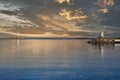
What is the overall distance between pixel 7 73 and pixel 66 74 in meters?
7.61

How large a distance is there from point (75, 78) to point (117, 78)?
194 inches

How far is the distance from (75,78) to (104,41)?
5261 inches

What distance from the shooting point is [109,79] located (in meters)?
37.1

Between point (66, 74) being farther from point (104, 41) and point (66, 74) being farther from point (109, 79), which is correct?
point (104, 41)

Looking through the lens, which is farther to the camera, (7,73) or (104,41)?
(104,41)

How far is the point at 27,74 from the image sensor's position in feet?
133

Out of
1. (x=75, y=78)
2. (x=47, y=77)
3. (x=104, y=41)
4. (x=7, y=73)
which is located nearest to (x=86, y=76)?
(x=75, y=78)

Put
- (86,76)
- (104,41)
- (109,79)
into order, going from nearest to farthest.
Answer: (109,79) < (86,76) < (104,41)

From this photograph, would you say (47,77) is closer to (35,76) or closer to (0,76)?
(35,76)

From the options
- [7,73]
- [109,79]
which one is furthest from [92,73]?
[7,73]

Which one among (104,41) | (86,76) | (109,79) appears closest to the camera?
(109,79)

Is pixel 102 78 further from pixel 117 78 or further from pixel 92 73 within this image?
pixel 92 73

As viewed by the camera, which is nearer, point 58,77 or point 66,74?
point 58,77

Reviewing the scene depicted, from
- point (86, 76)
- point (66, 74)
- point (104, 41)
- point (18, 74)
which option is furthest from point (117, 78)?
point (104, 41)
